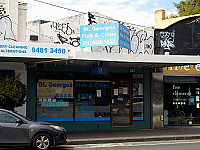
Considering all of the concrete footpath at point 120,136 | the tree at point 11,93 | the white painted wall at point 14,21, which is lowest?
the concrete footpath at point 120,136

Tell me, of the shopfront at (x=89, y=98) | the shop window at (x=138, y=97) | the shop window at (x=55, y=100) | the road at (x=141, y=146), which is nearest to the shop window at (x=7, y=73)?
the shopfront at (x=89, y=98)

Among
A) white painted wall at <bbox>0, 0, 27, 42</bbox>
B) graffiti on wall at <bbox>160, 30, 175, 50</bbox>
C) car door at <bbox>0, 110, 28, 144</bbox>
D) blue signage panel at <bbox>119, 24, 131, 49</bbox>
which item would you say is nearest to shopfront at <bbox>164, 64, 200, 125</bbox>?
graffiti on wall at <bbox>160, 30, 175, 50</bbox>

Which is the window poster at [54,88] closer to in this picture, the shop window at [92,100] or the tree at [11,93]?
the shop window at [92,100]

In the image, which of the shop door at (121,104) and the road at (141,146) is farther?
the shop door at (121,104)

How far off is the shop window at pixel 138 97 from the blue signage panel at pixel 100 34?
3.36m

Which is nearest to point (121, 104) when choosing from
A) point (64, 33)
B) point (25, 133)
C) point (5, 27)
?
point (64, 33)

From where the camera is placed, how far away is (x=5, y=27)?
16.1 m

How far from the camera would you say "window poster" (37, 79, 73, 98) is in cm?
1631

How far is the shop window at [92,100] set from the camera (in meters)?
16.8

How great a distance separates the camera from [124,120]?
17453mm

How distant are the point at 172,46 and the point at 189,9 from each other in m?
14.8

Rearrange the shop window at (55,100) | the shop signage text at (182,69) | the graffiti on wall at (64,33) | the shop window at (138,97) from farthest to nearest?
the shop signage text at (182,69) → the shop window at (138,97) → the graffiti on wall at (64,33) → the shop window at (55,100)

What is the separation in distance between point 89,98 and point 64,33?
3.51 meters

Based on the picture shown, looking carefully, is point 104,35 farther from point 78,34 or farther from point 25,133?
point 25,133
